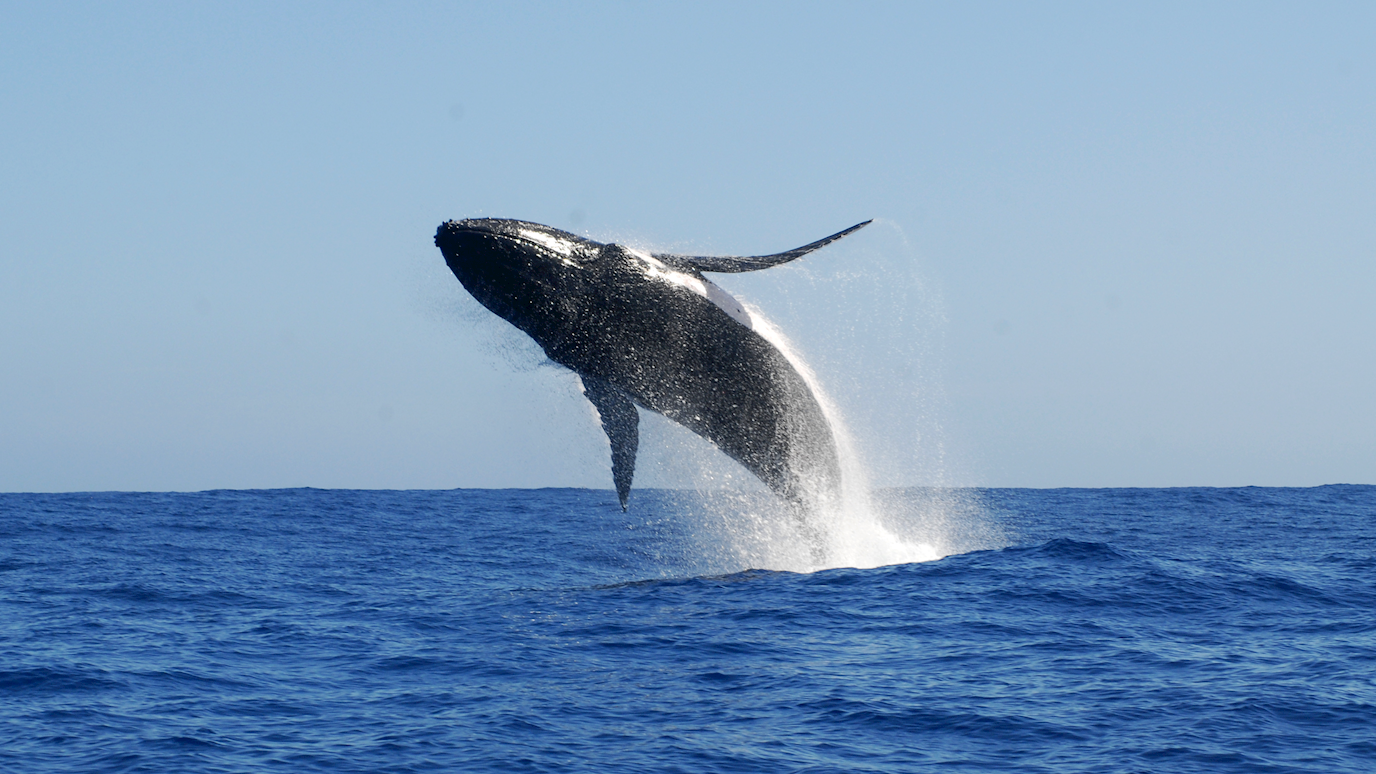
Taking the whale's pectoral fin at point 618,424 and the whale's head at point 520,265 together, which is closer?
the whale's head at point 520,265

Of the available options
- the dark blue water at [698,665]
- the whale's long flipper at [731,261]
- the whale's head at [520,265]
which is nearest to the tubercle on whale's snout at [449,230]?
the whale's head at [520,265]

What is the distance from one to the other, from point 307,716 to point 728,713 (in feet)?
13.0

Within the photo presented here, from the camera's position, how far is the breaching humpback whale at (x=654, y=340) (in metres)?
13.1

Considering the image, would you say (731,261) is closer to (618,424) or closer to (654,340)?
(654,340)

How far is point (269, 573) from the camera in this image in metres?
22.4

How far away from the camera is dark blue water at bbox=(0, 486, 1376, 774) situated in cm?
934

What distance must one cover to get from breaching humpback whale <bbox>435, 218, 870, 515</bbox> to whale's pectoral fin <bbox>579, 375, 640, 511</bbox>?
2 cm

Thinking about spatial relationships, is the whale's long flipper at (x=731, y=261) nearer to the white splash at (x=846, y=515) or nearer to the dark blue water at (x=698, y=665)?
the white splash at (x=846, y=515)

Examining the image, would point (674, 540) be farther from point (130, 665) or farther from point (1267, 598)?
point (130, 665)

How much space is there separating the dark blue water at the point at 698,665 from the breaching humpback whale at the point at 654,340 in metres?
2.21

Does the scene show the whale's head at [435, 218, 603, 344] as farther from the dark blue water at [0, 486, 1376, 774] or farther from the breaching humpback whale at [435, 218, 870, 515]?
the dark blue water at [0, 486, 1376, 774]

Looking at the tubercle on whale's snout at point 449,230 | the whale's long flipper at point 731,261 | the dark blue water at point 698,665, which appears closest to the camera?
the dark blue water at point 698,665

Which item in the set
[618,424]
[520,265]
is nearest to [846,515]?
[618,424]

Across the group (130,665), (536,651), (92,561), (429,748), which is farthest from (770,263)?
(92,561)
